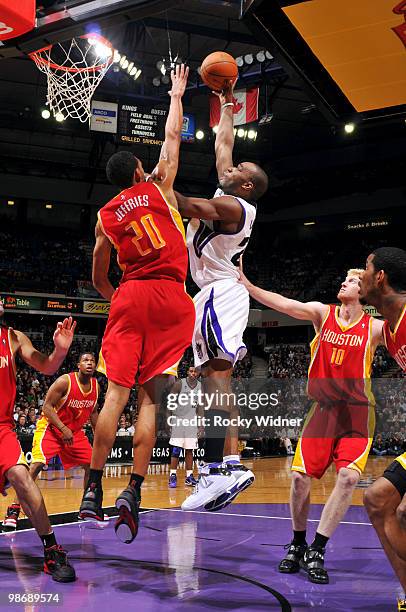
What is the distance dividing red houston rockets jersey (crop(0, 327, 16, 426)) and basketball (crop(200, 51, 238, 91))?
2577mm

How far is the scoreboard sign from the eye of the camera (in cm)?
1705

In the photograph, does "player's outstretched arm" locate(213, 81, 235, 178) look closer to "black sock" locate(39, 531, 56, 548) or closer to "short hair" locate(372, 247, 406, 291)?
"short hair" locate(372, 247, 406, 291)

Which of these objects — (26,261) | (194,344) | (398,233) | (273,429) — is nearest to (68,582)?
(194,344)

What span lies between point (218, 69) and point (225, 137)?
50 centimetres

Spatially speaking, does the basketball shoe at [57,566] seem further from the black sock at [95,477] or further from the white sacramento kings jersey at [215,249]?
the white sacramento kings jersey at [215,249]

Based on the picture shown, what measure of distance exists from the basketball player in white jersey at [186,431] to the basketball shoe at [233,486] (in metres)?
6.24

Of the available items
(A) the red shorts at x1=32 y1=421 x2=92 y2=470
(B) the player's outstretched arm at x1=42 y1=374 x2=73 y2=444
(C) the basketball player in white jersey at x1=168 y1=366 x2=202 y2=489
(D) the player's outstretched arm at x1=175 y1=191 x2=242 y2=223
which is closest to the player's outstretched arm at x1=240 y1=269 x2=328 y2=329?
(D) the player's outstretched arm at x1=175 y1=191 x2=242 y2=223

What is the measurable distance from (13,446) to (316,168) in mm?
23718

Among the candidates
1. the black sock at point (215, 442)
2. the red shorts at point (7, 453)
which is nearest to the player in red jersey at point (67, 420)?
the red shorts at point (7, 453)

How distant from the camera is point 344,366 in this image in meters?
5.68

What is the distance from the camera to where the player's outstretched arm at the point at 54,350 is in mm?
5117

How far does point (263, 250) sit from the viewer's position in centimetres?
3016

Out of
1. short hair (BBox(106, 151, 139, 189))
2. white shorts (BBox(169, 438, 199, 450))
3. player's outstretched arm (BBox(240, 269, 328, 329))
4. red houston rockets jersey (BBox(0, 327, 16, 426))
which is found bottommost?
white shorts (BBox(169, 438, 199, 450))

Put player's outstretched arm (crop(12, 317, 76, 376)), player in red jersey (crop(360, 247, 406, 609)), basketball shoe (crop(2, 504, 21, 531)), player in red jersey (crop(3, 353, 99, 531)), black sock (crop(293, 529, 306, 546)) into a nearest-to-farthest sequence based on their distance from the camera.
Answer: player in red jersey (crop(360, 247, 406, 609)) → player's outstretched arm (crop(12, 317, 76, 376)) → black sock (crop(293, 529, 306, 546)) → basketball shoe (crop(2, 504, 21, 531)) → player in red jersey (crop(3, 353, 99, 531))
